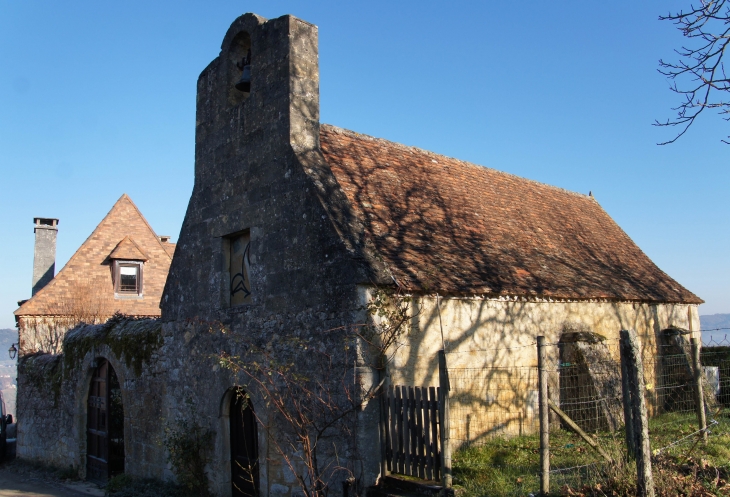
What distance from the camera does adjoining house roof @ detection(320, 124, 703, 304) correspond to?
8.99 meters

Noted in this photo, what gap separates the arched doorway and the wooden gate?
7.38m

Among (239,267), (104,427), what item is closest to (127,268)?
(104,427)

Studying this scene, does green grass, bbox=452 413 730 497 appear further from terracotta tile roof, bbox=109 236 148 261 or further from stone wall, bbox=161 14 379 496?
terracotta tile roof, bbox=109 236 148 261

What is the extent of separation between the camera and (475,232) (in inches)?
425

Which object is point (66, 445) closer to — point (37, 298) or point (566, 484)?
point (37, 298)

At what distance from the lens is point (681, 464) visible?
637 centimetres

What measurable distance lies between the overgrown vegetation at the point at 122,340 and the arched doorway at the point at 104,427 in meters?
0.60

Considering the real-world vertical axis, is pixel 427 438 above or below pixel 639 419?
below

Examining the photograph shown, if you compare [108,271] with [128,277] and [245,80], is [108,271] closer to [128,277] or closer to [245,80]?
[128,277]

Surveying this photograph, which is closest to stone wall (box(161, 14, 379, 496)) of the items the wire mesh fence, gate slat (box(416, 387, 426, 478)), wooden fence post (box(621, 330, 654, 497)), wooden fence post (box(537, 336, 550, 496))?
gate slat (box(416, 387, 426, 478))

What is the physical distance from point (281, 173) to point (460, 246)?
3175 millimetres

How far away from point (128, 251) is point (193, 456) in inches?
510

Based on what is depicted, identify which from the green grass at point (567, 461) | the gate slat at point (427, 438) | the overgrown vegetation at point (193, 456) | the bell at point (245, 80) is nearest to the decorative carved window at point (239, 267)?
the overgrown vegetation at point (193, 456)

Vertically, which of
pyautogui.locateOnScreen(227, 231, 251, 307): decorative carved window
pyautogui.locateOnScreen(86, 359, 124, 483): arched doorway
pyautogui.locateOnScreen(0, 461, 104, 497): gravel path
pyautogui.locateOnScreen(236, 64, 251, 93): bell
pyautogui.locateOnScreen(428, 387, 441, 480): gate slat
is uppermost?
pyautogui.locateOnScreen(236, 64, 251, 93): bell
